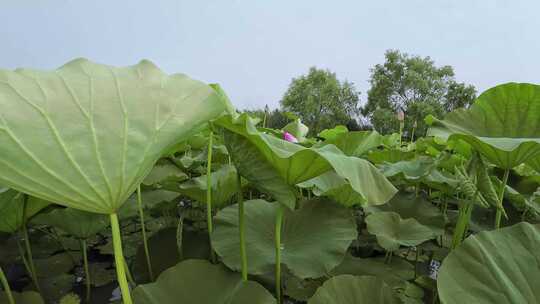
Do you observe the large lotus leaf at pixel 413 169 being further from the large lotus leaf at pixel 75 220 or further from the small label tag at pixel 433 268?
the large lotus leaf at pixel 75 220

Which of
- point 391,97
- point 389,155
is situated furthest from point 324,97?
point 389,155

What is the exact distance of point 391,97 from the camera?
19828mm

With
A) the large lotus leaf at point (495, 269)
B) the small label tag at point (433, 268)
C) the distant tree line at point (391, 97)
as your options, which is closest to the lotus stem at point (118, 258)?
the large lotus leaf at point (495, 269)

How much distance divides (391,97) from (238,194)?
20527 mm

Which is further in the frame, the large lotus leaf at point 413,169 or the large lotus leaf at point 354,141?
the large lotus leaf at point 354,141

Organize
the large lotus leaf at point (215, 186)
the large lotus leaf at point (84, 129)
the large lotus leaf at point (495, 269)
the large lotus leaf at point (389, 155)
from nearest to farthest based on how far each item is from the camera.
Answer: the large lotus leaf at point (84, 129)
the large lotus leaf at point (495, 269)
the large lotus leaf at point (215, 186)
the large lotus leaf at point (389, 155)

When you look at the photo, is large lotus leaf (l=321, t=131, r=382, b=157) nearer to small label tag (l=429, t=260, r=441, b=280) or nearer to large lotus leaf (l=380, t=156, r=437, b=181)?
large lotus leaf (l=380, t=156, r=437, b=181)

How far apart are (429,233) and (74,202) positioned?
75cm

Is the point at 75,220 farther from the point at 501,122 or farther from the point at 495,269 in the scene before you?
the point at 501,122

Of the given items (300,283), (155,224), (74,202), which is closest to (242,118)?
(74,202)

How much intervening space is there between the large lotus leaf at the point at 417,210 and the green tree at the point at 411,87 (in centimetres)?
1829

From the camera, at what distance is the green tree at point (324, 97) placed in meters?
21.3

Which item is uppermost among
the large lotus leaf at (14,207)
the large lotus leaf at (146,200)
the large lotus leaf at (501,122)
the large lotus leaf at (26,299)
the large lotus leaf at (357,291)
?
the large lotus leaf at (501,122)

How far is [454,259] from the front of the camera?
53 centimetres
